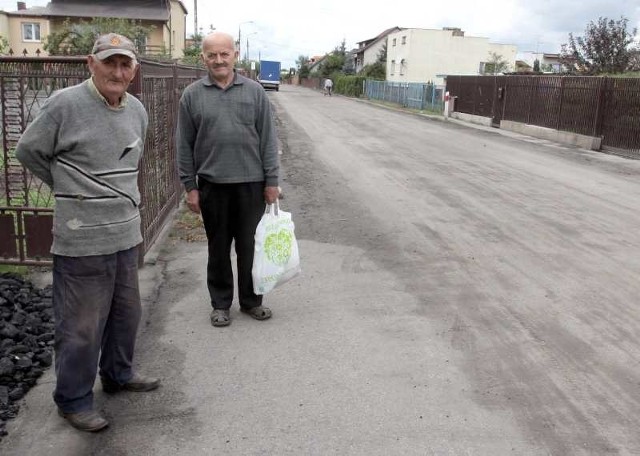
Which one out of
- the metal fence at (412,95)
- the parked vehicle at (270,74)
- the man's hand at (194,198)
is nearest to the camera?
the man's hand at (194,198)

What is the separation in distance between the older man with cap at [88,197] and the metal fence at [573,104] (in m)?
16.1

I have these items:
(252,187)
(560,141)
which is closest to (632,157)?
(560,141)

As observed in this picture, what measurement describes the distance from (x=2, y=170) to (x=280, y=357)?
3.43m

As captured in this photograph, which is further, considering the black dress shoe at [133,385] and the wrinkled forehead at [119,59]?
the black dress shoe at [133,385]

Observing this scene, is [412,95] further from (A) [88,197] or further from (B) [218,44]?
(A) [88,197]

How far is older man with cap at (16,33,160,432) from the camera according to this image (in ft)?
10.1

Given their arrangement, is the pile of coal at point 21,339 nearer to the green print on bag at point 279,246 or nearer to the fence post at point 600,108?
the green print on bag at point 279,246

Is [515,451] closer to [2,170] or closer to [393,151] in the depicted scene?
[2,170]

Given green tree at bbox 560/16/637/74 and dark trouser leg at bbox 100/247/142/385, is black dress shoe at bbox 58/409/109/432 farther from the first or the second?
green tree at bbox 560/16/637/74

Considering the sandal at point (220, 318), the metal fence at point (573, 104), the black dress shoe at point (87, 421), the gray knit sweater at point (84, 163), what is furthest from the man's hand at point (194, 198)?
the metal fence at point (573, 104)

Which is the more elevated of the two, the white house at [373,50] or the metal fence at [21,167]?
the white house at [373,50]

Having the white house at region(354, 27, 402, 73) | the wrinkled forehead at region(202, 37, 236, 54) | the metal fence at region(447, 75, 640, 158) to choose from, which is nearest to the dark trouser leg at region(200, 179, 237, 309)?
the wrinkled forehead at region(202, 37, 236, 54)

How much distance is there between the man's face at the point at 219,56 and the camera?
4219 millimetres

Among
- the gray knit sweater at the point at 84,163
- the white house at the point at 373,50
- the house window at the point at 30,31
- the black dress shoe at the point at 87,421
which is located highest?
the white house at the point at 373,50
